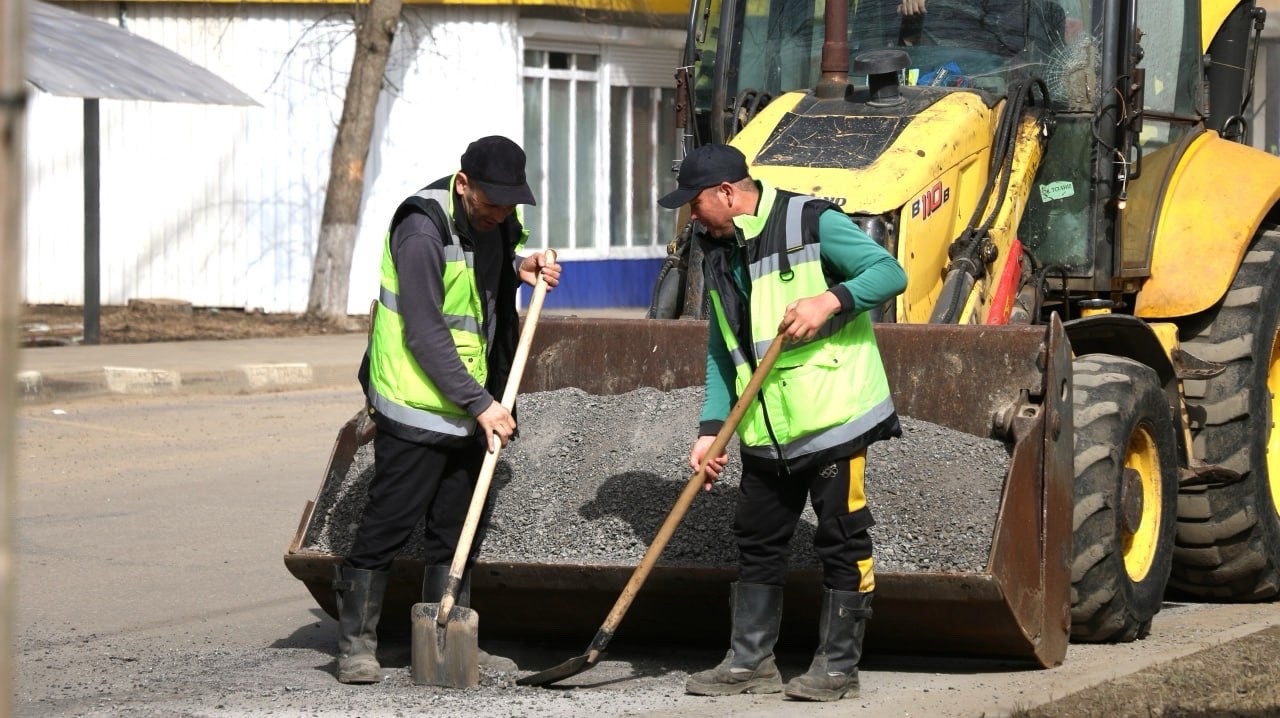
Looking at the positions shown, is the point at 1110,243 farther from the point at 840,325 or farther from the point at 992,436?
the point at 840,325

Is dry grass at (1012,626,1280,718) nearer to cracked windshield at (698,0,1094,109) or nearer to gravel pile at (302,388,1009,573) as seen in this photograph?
gravel pile at (302,388,1009,573)

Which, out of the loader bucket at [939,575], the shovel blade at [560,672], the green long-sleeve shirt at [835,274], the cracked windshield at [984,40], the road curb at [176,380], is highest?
the cracked windshield at [984,40]

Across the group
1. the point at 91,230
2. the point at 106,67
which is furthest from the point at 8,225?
the point at 91,230

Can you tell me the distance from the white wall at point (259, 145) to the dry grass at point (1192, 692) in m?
14.3

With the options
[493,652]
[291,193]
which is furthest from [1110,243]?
[291,193]

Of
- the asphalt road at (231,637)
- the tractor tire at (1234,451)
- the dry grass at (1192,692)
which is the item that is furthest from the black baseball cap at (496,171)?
the tractor tire at (1234,451)

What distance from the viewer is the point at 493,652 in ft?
20.4

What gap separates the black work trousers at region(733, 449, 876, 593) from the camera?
5371 mm

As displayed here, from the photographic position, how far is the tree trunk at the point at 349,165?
58.2 ft

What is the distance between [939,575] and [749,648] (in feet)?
1.90

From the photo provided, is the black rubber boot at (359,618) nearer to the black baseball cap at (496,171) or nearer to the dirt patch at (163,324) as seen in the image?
the black baseball cap at (496,171)

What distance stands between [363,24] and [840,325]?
13240 mm

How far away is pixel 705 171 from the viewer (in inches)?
212

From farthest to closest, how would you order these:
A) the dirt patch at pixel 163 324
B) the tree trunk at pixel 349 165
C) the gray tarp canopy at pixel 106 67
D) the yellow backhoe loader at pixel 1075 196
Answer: the tree trunk at pixel 349 165, the dirt patch at pixel 163 324, the gray tarp canopy at pixel 106 67, the yellow backhoe loader at pixel 1075 196
